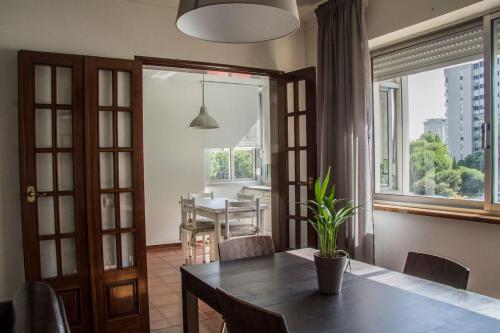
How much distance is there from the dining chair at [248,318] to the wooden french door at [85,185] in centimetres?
188

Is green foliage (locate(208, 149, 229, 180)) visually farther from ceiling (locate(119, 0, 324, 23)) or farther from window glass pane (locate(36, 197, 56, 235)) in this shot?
window glass pane (locate(36, 197, 56, 235))

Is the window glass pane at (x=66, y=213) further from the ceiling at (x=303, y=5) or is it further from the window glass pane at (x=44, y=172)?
the ceiling at (x=303, y=5)

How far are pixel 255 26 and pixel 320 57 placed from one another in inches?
68.4

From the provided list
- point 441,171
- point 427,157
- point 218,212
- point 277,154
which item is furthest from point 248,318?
point 218,212

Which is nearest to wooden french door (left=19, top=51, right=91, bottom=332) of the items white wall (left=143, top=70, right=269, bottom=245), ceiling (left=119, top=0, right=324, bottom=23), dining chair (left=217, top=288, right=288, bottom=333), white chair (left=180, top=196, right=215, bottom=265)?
ceiling (left=119, top=0, right=324, bottom=23)

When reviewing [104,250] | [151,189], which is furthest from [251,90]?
[104,250]

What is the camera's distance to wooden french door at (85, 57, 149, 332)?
118 inches

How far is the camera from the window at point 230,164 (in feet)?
22.8

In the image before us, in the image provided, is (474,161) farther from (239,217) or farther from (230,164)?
(230,164)

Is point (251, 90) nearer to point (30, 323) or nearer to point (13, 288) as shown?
point (13, 288)

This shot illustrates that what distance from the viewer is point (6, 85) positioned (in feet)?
9.30

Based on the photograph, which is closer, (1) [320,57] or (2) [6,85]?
(2) [6,85]

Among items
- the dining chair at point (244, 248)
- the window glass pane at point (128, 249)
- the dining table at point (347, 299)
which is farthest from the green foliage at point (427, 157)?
the window glass pane at point (128, 249)

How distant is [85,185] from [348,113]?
2060 mm
